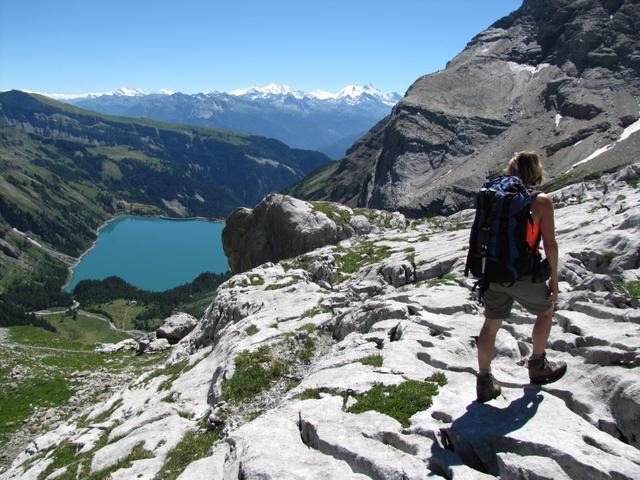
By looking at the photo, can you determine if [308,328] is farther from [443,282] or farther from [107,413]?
[107,413]

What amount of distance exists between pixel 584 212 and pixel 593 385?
23812 mm

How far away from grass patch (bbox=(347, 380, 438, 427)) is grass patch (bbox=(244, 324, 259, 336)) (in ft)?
46.6

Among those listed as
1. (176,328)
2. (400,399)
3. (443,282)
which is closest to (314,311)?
(443,282)

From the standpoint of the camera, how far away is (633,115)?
18475 centimetres

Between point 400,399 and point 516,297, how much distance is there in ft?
13.7

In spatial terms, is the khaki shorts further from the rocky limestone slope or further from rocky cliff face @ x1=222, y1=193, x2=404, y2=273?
rocky cliff face @ x1=222, y1=193, x2=404, y2=273

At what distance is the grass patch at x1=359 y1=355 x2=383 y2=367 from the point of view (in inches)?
647

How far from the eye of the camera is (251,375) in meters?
21.5

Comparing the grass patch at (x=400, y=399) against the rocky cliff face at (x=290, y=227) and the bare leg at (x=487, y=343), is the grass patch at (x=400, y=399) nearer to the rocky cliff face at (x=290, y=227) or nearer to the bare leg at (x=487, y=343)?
the bare leg at (x=487, y=343)

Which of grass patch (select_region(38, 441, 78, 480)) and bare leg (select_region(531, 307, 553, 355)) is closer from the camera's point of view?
bare leg (select_region(531, 307, 553, 355))

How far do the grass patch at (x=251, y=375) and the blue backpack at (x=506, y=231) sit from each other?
12642mm

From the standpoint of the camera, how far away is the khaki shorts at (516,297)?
11.1 metres

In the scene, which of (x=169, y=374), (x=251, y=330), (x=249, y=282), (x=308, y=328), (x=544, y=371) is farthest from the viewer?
(x=249, y=282)

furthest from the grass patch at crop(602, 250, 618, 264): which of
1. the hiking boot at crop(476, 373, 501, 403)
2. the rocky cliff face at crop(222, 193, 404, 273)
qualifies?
the rocky cliff face at crop(222, 193, 404, 273)
